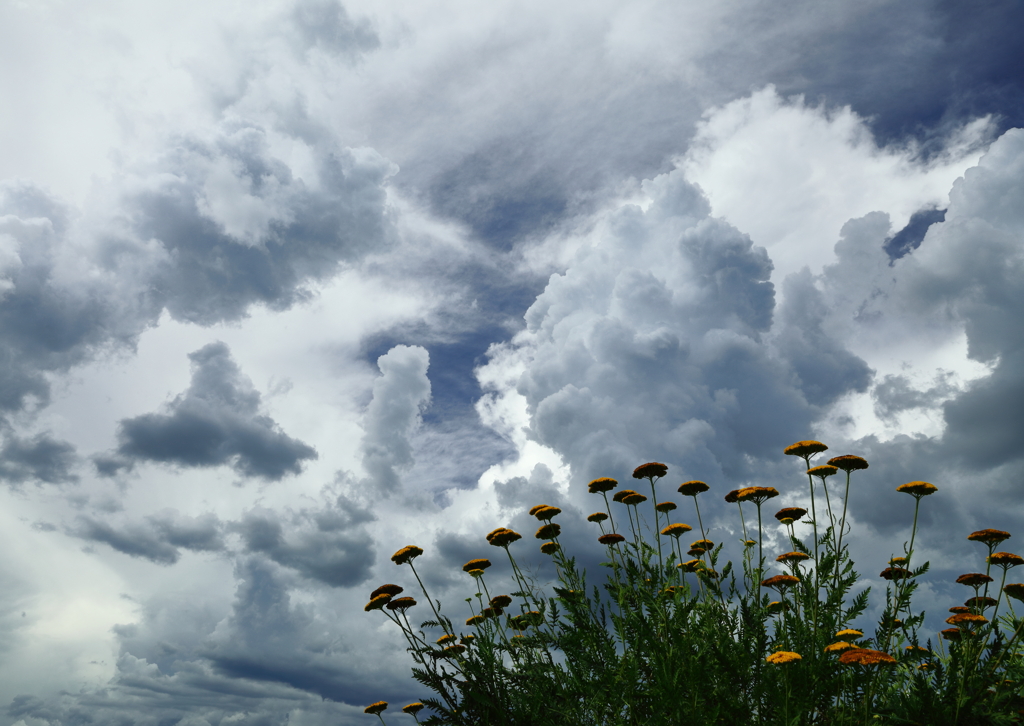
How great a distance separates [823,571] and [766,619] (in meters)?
0.76

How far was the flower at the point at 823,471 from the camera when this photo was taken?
22.8 ft

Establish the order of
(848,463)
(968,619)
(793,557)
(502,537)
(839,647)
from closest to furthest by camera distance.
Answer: (839,647), (968,619), (848,463), (793,557), (502,537)

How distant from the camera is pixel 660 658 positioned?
15.2ft

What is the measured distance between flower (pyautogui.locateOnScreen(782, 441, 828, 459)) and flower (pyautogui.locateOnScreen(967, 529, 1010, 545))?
1.85 metres

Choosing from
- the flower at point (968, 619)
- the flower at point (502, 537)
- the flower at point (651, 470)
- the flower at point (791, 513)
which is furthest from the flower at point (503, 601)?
the flower at point (968, 619)

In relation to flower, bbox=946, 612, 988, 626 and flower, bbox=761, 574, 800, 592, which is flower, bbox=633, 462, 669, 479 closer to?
flower, bbox=761, 574, 800, 592

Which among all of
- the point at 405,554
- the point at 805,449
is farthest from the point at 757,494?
the point at 405,554

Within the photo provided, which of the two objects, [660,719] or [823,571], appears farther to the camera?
[823,571]

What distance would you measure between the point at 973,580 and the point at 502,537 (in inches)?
226

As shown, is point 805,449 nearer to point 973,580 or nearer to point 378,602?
point 973,580

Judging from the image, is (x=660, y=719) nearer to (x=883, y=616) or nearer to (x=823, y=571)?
(x=823, y=571)

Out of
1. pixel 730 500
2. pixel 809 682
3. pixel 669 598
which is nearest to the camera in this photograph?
pixel 809 682

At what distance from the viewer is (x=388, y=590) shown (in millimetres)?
7613

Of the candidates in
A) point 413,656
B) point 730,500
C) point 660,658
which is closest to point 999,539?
point 730,500
